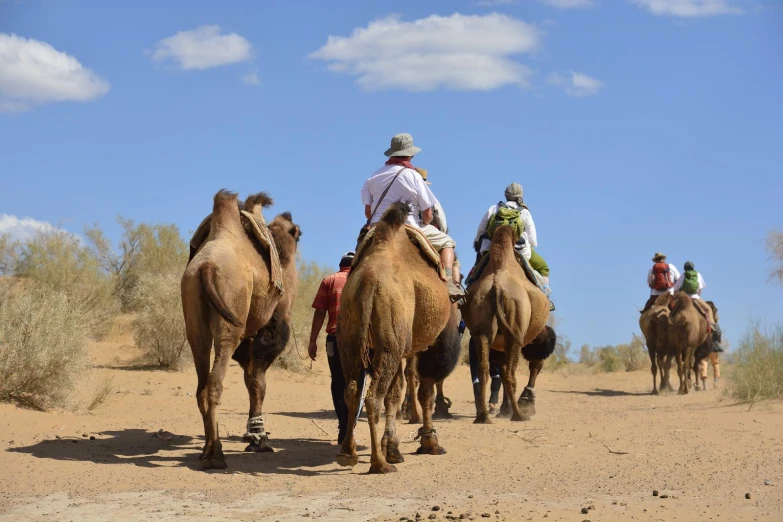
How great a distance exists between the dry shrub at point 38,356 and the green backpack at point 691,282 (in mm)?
13181

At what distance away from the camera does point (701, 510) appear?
21.4 feet

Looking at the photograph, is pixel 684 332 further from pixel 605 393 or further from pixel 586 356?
pixel 586 356

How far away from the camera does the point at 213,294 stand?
8.02 m

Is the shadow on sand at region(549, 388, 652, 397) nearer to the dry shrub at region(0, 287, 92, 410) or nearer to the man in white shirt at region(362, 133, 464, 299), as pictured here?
the dry shrub at region(0, 287, 92, 410)

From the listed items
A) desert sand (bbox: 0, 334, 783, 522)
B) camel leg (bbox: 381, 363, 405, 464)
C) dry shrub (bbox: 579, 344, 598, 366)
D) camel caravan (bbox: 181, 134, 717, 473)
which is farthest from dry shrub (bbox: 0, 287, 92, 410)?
dry shrub (bbox: 579, 344, 598, 366)

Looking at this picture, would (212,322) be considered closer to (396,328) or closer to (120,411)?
(396,328)

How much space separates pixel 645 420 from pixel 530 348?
1928 millimetres

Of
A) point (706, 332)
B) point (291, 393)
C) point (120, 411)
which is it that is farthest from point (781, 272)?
point (120, 411)

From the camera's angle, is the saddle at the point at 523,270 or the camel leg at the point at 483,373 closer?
the camel leg at the point at 483,373

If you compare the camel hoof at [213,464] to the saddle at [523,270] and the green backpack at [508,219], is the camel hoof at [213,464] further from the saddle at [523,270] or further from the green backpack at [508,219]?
the green backpack at [508,219]

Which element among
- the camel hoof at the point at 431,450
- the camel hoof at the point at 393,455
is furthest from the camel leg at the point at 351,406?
the camel hoof at the point at 431,450

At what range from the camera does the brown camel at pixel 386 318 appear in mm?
7695

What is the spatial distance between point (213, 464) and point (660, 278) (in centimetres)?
1454

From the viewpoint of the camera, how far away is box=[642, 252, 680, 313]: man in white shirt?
20.6 metres
